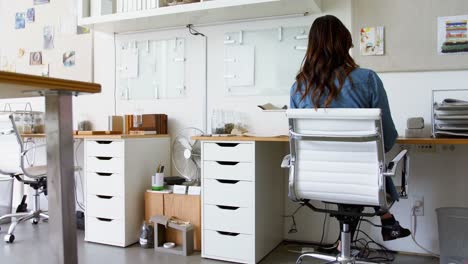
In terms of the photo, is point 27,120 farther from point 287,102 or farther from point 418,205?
point 418,205

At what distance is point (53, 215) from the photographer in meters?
0.85

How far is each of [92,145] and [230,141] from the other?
1072 mm

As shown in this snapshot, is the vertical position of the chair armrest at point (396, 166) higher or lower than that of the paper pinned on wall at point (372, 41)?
lower

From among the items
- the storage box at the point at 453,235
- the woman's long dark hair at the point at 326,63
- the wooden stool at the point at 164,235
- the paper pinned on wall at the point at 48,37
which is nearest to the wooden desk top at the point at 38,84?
the woman's long dark hair at the point at 326,63

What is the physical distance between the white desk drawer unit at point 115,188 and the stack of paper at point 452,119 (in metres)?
1.91

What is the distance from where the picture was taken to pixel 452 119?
200 cm

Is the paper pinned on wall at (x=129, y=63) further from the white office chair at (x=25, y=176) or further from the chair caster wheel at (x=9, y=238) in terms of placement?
the chair caster wheel at (x=9, y=238)

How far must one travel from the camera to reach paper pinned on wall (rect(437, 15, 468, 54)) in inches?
92.2

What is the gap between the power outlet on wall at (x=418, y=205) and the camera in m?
2.47

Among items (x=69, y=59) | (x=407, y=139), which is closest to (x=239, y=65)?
(x=407, y=139)

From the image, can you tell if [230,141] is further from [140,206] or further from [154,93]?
[154,93]

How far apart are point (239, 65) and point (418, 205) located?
1.58 m

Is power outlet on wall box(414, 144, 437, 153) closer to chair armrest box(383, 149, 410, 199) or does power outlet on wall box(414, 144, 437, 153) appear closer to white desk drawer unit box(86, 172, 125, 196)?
chair armrest box(383, 149, 410, 199)

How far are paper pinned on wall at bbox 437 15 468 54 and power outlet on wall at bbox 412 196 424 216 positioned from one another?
0.93m
